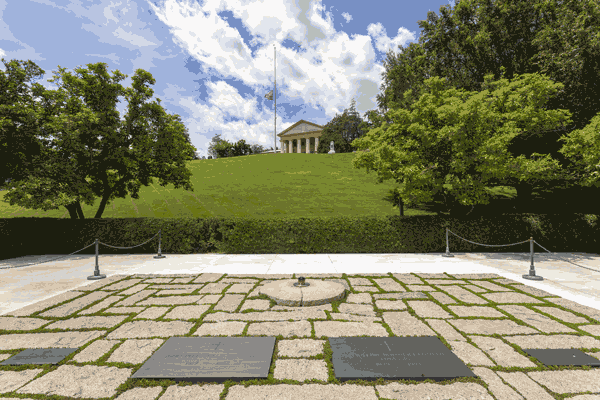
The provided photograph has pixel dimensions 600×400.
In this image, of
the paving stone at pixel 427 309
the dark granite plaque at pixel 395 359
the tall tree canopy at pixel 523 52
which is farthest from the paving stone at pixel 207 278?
the tall tree canopy at pixel 523 52

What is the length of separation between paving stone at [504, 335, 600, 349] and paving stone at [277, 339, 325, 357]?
3.09 m

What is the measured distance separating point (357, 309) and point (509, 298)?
3737 millimetres

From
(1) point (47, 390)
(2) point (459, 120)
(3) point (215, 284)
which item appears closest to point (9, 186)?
(3) point (215, 284)

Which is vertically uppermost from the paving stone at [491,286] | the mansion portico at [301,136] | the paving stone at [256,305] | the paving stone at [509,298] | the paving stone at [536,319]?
the mansion portico at [301,136]

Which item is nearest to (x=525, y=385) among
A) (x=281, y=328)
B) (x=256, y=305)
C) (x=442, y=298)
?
(x=442, y=298)

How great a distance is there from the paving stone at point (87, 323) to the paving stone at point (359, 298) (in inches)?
185

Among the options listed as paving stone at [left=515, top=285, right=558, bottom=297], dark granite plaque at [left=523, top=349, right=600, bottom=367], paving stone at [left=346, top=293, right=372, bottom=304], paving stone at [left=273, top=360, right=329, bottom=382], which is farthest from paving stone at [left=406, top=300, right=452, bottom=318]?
paving stone at [left=515, top=285, right=558, bottom=297]

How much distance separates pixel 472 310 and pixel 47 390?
702cm

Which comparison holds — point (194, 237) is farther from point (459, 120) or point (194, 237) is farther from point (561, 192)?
point (561, 192)

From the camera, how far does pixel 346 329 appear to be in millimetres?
5074

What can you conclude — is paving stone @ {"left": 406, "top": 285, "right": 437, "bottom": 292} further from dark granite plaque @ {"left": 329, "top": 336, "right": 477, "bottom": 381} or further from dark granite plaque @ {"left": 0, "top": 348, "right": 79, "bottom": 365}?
dark granite plaque @ {"left": 0, "top": 348, "right": 79, "bottom": 365}

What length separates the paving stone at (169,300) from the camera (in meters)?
6.48

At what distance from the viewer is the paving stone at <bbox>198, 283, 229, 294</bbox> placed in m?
7.36

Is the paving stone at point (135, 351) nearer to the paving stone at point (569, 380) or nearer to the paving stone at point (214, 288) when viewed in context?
the paving stone at point (214, 288)
